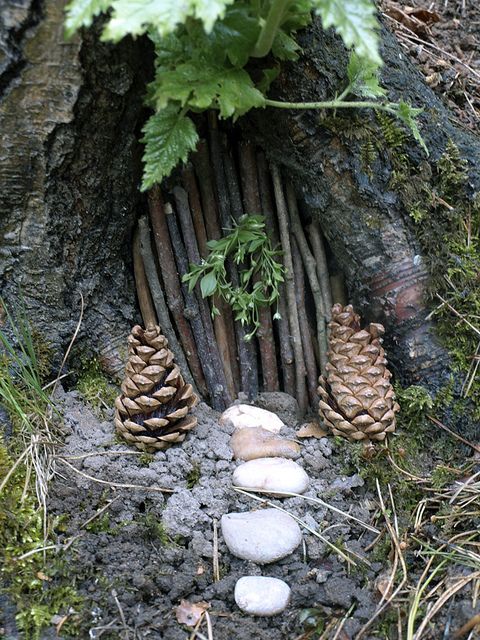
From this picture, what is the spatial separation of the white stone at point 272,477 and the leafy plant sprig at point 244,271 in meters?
0.47

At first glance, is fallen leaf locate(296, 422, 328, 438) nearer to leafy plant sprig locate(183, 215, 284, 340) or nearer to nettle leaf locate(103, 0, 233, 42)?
leafy plant sprig locate(183, 215, 284, 340)

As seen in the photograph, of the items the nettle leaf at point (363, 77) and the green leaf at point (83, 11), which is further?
the nettle leaf at point (363, 77)

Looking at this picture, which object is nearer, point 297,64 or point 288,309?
point 297,64

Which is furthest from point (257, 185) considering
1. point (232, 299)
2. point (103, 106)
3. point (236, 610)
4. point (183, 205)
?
point (236, 610)

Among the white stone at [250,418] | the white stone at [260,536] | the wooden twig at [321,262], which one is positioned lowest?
the white stone at [260,536]

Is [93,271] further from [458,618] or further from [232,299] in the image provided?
[458,618]

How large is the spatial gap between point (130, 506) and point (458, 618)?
2.86 feet

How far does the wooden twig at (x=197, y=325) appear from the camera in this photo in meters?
2.00

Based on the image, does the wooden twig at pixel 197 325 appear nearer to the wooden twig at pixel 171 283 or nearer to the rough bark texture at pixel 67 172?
the wooden twig at pixel 171 283

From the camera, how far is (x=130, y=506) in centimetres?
164

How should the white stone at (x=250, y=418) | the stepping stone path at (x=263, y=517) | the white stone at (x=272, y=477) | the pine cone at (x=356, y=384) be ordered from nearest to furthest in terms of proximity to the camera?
1. the stepping stone path at (x=263, y=517)
2. the white stone at (x=272, y=477)
3. the pine cone at (x=356, y=384)
4. the white stone at (x=250, y=418)

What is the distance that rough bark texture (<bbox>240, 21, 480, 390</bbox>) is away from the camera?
1.80 meters

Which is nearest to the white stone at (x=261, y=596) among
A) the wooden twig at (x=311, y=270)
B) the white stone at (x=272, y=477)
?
the white stone at (x=272, y=477)

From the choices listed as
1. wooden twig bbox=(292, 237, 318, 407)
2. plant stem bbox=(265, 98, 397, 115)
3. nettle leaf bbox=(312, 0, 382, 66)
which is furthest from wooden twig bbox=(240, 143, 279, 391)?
nettle leaf bbox=(312, 0, 382, 66)
